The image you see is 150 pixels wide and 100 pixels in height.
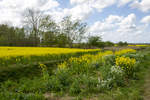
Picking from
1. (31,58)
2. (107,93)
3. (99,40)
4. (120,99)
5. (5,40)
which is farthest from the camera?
(5,40)

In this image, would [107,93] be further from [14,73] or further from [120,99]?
[14,73]

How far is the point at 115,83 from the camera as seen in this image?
15.3ft

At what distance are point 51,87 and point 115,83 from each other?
2.51m

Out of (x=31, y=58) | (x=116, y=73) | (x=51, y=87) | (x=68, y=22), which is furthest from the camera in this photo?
(x=68, y=22)

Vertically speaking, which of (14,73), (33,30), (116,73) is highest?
(33,30)

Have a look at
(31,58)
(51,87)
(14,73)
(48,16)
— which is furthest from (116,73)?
(48,16)

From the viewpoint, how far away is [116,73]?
16.5 feet

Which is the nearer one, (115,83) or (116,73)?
(115,83)

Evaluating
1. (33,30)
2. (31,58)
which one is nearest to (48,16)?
(33,30)

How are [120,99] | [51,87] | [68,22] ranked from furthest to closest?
[68,22] → [51,87] → [120,99]

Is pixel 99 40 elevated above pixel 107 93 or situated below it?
above

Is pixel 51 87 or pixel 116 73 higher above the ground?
pixel 116 73

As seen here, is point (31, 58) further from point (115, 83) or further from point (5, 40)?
point (5, 40)

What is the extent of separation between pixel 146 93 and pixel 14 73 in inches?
287
